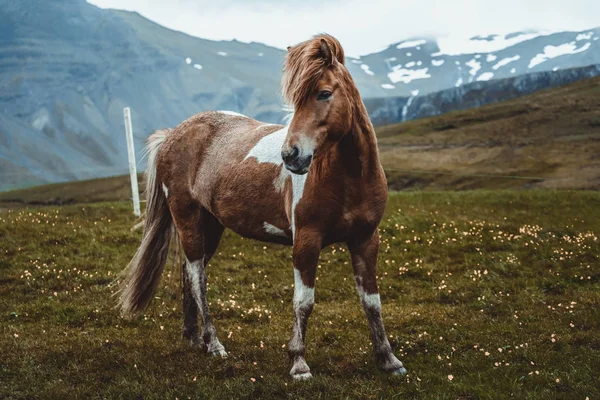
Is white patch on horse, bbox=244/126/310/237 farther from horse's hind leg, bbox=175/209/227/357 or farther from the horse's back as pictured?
horse's hind leg, bbox=175/209/227/357

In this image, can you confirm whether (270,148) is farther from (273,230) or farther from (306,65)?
(306,65)

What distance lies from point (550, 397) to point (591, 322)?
Answer: 3.38m

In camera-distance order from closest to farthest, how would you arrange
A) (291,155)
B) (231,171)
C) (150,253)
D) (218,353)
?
1. (291,155)
2. (231,171)
3. (218,353)
4. (150,253)

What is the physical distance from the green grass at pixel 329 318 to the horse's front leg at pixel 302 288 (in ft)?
0.84

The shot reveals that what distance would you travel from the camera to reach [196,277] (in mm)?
7859

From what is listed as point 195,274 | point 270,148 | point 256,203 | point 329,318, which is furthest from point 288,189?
point 329,318

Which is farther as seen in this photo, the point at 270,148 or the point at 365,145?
the point at 270,148

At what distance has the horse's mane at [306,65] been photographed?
540cm

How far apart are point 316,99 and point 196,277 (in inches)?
151

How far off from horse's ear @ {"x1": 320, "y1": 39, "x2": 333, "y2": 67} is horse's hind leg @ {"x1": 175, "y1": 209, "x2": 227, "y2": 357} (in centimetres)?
360

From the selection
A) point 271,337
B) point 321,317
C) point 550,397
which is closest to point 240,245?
point 321,317

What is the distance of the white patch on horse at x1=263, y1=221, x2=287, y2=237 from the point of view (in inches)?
269

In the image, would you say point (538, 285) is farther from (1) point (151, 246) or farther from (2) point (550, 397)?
(1) point (151, 246)

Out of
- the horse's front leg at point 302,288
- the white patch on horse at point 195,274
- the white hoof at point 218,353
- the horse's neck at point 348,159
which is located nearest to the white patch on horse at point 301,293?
the horse's front leg at point 302,288
